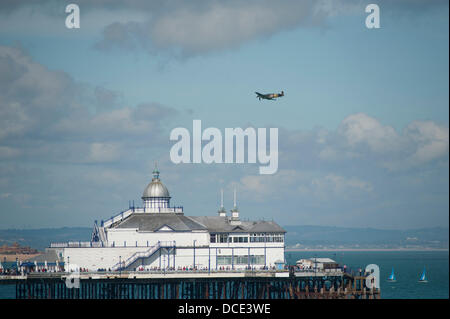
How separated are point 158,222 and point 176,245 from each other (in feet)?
14.2

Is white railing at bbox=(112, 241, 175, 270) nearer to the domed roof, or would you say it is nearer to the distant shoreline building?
the distant shoreline building

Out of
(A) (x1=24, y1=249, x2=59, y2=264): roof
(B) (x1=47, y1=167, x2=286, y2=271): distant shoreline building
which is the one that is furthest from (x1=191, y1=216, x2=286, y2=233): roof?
(A) (x1=24, y1=249, x2=59, y2=264): roof

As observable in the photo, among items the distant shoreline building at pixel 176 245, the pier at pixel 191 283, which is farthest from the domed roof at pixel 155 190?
the pier at pixel 191 283

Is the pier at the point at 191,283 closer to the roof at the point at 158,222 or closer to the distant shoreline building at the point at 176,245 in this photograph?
the distant shoreline building at the point at 176,245

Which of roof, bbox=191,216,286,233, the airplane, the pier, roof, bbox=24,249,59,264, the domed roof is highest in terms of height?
the airplane

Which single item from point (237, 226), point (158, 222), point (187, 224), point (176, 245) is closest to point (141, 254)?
point (176, 245)

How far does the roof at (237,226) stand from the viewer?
130875mm

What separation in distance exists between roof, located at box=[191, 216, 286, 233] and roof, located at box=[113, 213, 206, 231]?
162cm

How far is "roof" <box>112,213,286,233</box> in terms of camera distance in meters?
130

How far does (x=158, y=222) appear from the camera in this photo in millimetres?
131500

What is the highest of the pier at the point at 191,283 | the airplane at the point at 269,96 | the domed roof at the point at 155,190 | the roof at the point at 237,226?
the airplane at the point at 269,96

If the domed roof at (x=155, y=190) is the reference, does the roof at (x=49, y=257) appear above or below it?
below

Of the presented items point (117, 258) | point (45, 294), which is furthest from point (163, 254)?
point (45, 294)
